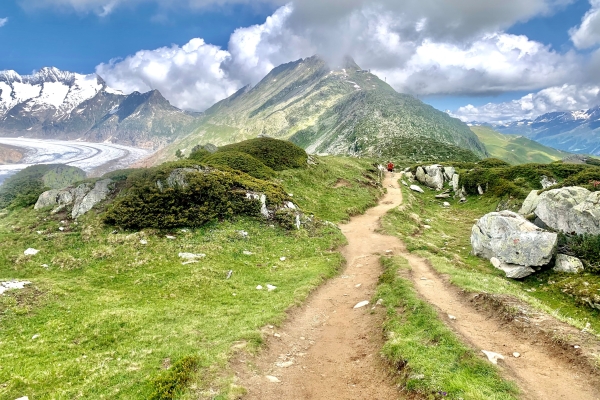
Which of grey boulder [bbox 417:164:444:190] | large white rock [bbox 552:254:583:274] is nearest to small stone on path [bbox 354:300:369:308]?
large white rock [bbox 552:254:583:274]

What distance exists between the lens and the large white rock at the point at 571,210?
80.0 feet

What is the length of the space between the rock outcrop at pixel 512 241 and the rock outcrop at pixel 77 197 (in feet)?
118

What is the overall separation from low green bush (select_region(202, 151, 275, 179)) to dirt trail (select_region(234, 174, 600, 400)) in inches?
1057

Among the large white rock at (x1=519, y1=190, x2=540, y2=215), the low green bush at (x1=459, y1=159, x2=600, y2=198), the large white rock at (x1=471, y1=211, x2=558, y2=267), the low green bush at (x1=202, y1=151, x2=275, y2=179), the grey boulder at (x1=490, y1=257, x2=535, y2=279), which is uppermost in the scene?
the low green bush at (x1=202, y1=151, x2=275, y2=179)

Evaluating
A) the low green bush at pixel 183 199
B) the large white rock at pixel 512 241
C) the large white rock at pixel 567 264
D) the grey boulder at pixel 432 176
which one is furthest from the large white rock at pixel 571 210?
the grey boulder at pixel 432 176

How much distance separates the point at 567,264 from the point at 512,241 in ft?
11.6

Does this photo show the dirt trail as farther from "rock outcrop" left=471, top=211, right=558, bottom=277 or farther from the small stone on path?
Result: "rock outcrop" left=471, top=211, right=558, bottom=277

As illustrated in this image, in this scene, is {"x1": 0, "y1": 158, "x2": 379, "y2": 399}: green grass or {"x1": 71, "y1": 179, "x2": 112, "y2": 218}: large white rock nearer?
{"x1": 0, "y1": 158, "x2": 379, "y2": 399}: green grass

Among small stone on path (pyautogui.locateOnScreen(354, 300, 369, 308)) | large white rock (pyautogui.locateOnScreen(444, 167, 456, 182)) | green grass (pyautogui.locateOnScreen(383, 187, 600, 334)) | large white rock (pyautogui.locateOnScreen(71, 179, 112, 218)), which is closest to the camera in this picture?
green grass (pyautogui.locateOnScreen(383, 187, 600, 334))

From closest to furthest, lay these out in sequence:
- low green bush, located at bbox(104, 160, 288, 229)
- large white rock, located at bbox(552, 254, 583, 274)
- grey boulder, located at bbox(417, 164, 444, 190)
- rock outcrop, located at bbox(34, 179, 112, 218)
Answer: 1. large white rock, located at bbox(552, 254, 583, 274)
2. low green bush, located at bbox(104, 160, 288, 229)
3. rock outcrop, located at bbox(34, 179, 112, 218)
4. grey boulder, located at bbox(417, 164, 444, 190)

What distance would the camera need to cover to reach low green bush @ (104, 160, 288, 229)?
28.1 meters

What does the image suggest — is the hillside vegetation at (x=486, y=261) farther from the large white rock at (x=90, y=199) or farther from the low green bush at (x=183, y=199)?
the large white rock at (x=90, y=199)

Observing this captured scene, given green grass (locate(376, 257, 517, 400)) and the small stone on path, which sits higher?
green grass (locate(376, 257, 517, 400))

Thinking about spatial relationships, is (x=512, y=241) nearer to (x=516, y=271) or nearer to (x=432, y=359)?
(x=516, y=271)
